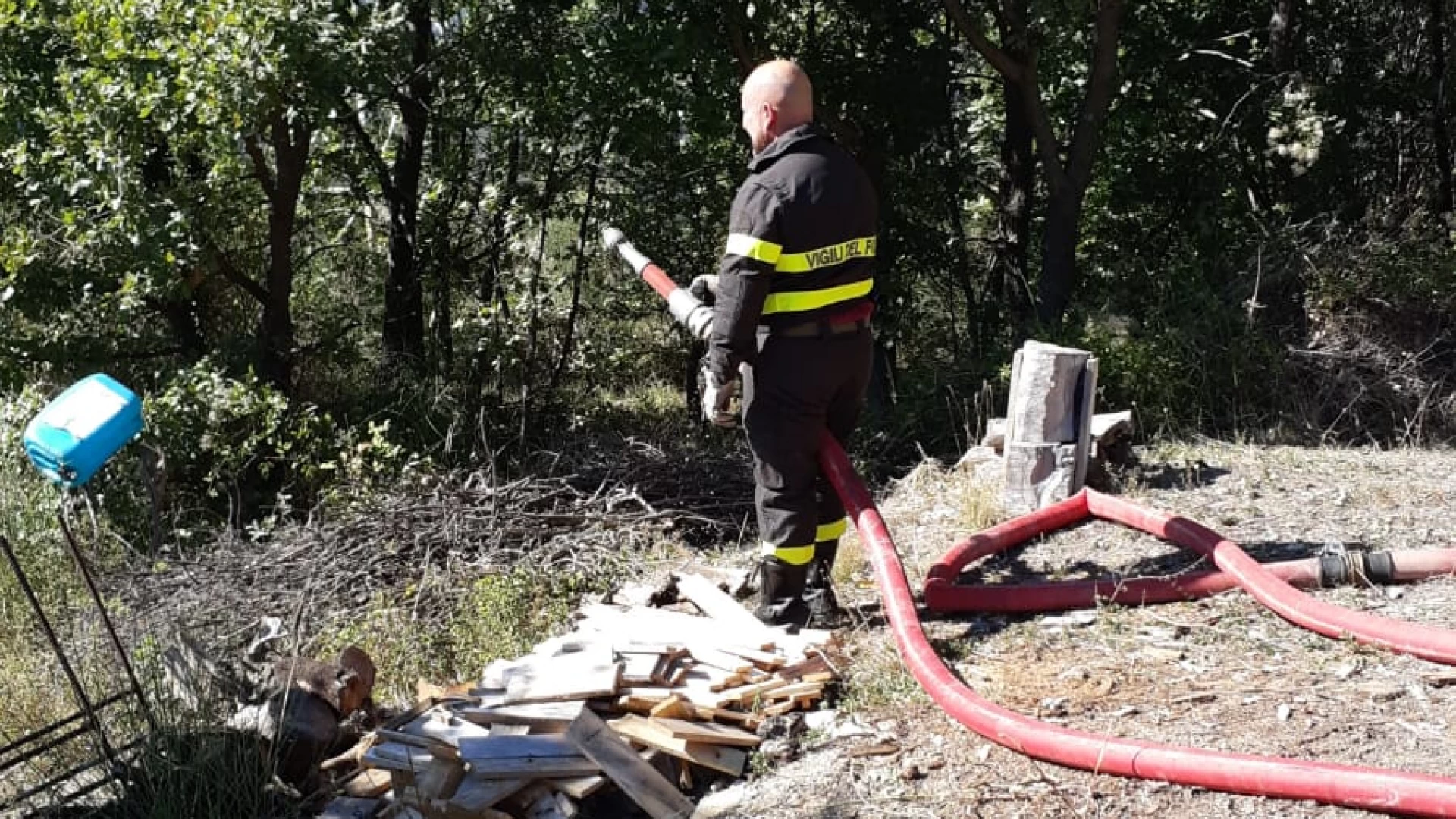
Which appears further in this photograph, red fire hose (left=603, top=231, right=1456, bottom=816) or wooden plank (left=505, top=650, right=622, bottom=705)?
wooden plank (left=505, top=650, right=622, bottom=705)

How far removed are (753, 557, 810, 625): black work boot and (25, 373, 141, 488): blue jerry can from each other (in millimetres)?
2319

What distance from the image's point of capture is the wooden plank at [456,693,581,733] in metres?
4.16

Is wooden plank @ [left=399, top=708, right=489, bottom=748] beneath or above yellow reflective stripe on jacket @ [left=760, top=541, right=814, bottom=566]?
beneath

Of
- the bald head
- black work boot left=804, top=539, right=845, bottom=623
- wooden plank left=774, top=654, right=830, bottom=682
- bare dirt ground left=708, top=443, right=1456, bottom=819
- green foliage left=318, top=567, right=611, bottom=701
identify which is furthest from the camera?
green foliage left=318, top=567, right=611, bottom=701

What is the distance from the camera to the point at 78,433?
11.7 ft

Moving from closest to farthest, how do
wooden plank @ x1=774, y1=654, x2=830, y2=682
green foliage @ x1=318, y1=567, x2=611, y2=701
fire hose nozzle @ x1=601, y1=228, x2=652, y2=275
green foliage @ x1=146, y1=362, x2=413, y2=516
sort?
wooden plank @ x1=774, y1=654, x2=830, y2=682
fire hose nozzle @ x1=601, y1=228, x2=652, y2=275
green foliage @ x1=318, y1=567, x2=611, y2=701
green foliage @ x1=146, y1=362, x2=413, y2=516

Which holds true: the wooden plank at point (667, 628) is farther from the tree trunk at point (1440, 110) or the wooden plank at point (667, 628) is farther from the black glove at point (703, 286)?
the tree trunk at point (1440, 110)

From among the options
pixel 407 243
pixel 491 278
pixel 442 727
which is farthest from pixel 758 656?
pixel 407 243

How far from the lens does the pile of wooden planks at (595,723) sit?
3900 mm

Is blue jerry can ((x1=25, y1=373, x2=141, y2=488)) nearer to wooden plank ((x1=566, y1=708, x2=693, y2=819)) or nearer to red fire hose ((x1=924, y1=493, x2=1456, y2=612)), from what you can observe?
wooden plank ((x1=566, y1=708, x2=693, y2=819))

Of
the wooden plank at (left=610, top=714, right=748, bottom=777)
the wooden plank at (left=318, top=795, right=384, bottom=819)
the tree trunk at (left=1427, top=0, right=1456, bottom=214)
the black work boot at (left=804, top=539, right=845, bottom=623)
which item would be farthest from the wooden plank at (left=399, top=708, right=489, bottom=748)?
the tree trunk at (left=1427, top=0, right=1456, bottom=214)

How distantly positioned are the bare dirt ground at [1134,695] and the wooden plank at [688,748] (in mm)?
81

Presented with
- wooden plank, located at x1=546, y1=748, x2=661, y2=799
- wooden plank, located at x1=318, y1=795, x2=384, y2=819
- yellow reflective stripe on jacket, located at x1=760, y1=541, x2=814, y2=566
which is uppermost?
yellow reflective stripe on jacket, located at x1=760, y1=541, x2=814, y2=566

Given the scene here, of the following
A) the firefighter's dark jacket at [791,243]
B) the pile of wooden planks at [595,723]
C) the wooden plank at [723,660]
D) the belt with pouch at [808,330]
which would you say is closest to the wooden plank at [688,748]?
the pile of wooden planks at [595,723]
